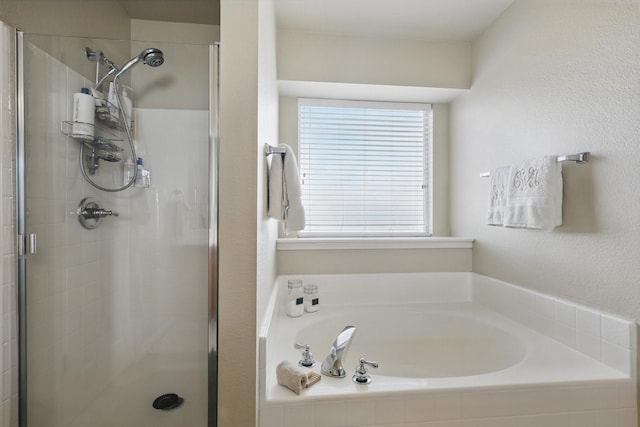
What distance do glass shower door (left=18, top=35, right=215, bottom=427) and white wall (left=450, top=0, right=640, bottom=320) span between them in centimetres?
154

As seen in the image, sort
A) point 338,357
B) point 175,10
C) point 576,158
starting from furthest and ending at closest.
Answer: point 175,10, point 576,158, point 338,357

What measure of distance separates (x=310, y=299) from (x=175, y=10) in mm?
1844

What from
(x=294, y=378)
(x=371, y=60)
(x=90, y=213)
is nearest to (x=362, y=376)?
(x=294, y=378)

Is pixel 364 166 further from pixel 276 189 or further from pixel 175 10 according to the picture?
pixel 175 10

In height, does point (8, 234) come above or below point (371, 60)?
below

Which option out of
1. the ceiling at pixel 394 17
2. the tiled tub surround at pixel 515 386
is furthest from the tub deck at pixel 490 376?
the ceiling at pixel 394 17

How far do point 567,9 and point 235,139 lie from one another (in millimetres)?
1554

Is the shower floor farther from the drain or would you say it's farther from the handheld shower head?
the handheld shower head

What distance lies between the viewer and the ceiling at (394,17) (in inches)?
71.1

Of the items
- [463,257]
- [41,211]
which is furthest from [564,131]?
[41,211]

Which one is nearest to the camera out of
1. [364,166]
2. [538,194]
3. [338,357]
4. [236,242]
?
[236,242]

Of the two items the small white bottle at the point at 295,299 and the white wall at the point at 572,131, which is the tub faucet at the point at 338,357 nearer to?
the small white bottle at the point at 295,299

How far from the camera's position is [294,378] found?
1.11m

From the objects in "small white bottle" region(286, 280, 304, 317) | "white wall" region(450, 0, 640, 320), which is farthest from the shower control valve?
"white wall" region(450, 0, 640, 320)
